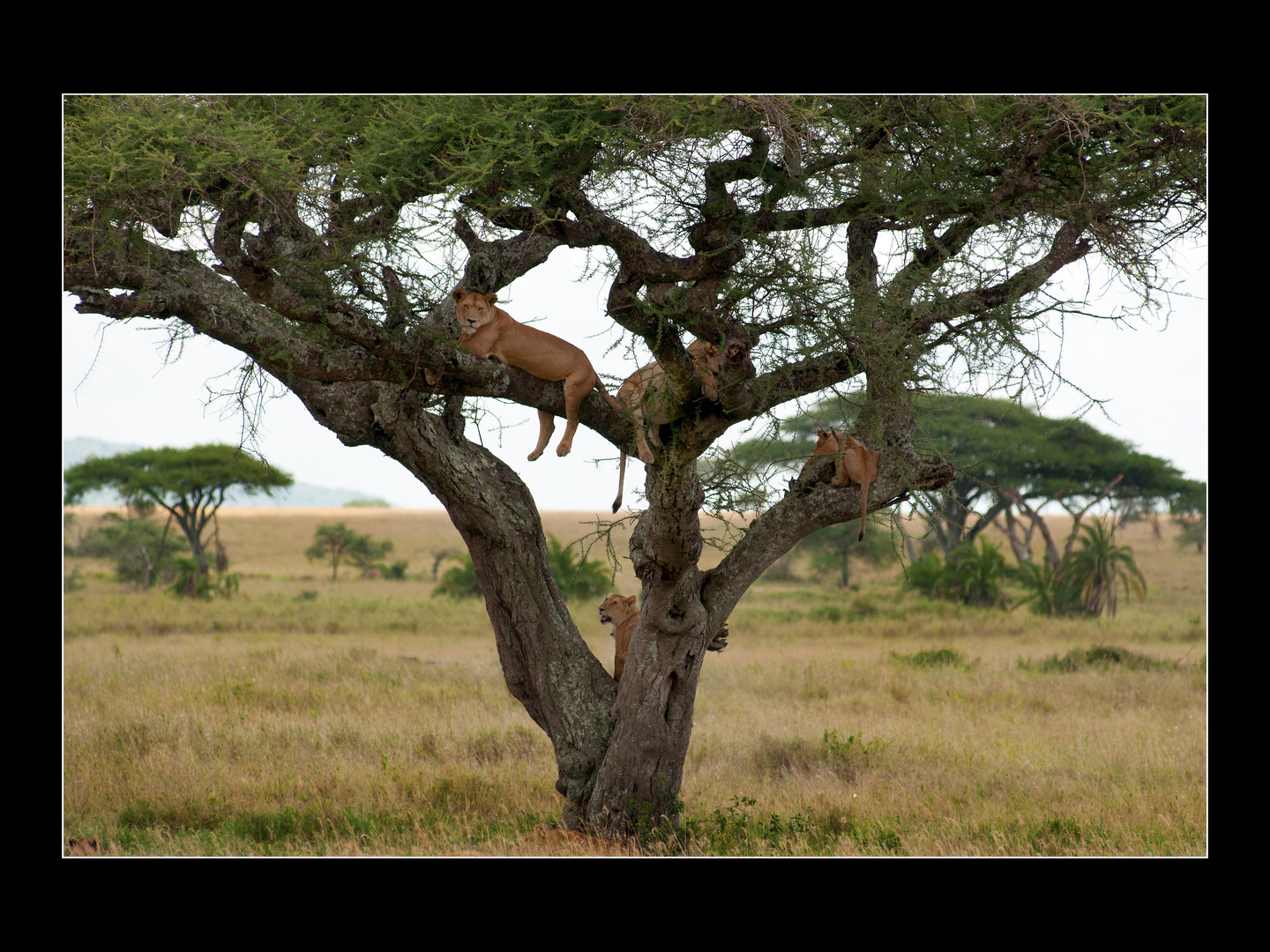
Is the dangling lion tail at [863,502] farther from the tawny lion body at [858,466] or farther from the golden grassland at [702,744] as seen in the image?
the golden grassland at [702,744]

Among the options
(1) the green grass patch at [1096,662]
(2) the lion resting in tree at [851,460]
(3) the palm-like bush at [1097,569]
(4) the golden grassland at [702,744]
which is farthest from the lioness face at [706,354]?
(3) the palm-like bush at [1097,569]

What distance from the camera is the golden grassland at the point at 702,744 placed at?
6.25 meters

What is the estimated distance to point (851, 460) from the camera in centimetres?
580

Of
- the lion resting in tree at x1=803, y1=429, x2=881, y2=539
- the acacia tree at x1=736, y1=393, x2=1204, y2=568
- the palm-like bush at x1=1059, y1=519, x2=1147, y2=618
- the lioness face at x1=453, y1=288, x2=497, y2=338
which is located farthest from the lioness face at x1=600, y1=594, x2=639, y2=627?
the acacia tree at x1=736, y1=393, x2=1204, y2=568

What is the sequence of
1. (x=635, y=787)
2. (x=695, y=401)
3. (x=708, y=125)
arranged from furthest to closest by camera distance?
(x=635, y=787) → (x=695, y=401) → (x=708, y=125)

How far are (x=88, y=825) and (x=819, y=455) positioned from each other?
5.43 m

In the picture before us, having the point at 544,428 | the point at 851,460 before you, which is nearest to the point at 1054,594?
the point at 851,460

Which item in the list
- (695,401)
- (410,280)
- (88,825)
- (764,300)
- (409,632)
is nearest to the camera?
(764,300)

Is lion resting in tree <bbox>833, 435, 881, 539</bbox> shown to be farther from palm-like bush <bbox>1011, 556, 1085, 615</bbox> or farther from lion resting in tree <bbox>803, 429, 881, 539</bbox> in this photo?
palm-like bush <bbox>1011, 556, 1085, 615</bbox>

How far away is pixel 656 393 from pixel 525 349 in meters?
0.68

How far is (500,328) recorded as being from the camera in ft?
15.4

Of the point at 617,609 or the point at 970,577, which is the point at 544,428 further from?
the point at 970,577

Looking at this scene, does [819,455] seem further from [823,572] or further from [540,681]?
[823,572]

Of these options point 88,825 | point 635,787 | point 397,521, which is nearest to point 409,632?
point 88,825
